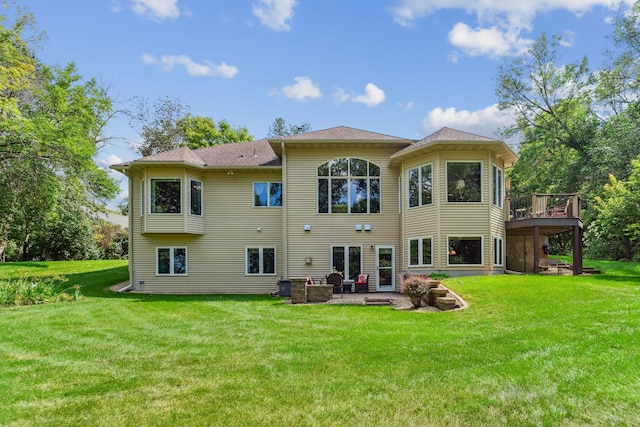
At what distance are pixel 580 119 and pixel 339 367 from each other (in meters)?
26.2

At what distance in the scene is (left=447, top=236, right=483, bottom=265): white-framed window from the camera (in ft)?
44.3

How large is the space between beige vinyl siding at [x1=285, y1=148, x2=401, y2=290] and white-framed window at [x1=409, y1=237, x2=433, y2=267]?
987 mm

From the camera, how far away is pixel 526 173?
26094 millimetres

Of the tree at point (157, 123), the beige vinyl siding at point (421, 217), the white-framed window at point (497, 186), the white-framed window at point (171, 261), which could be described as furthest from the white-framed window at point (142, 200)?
the tree at point (157, 123)

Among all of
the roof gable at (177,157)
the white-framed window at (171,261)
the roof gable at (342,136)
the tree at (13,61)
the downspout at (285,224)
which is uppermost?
the tree at (13,61)

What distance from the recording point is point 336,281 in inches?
546

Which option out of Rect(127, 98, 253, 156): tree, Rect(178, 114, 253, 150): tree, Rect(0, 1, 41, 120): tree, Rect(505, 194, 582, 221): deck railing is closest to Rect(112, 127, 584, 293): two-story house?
Rect(505, 194, 582, 221): deck railing

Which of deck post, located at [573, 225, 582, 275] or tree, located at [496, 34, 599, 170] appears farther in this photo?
tree, located at [496, 34, 599, 170]

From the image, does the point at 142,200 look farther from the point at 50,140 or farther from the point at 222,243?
the point at 50,140

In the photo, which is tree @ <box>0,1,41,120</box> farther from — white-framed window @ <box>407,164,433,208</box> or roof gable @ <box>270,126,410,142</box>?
white-framed window @ <box>407,164,433,208</box>

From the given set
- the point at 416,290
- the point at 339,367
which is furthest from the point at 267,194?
the point at 339,367

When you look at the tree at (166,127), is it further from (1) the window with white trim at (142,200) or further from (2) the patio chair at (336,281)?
(2) the patio chair at (336,281)

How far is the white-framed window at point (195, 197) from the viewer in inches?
606

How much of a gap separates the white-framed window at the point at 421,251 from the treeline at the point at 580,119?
12.6m
